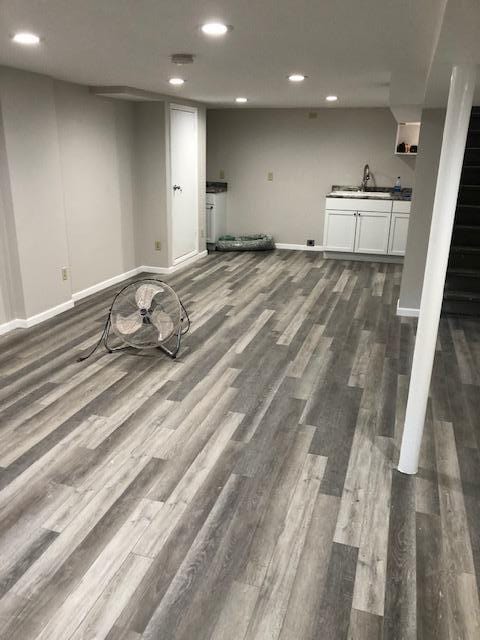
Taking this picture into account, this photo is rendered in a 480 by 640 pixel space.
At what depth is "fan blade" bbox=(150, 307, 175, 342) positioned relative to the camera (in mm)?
3572

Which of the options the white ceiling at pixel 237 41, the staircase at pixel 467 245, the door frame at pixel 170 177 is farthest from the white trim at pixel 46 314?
the staircase at pixel 467 245

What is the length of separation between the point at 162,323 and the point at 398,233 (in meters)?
4.42

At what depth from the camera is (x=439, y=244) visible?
84.7 inches

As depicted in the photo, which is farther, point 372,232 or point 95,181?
point 372,232

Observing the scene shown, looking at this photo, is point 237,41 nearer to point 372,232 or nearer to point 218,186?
point 372,232

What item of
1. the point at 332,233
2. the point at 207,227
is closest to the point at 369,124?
the point at 332,233

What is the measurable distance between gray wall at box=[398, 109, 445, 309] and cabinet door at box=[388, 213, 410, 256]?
226 cm

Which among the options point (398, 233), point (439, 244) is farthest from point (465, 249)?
point (439, 244)

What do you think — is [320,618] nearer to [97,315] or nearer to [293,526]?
[293,526]

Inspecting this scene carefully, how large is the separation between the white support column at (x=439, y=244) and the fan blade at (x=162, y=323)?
1806 mm

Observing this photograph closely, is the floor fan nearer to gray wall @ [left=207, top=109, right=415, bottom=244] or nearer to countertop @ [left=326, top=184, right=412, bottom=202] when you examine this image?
countertop @ [left=326, top=184, right=412, bottom=202]

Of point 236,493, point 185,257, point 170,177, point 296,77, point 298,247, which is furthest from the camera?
point 298,247

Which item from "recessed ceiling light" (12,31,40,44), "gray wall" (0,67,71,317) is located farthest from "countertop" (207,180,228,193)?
"recessed ceiling light" (12,31,40,44)

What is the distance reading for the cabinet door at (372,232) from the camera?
687cm
